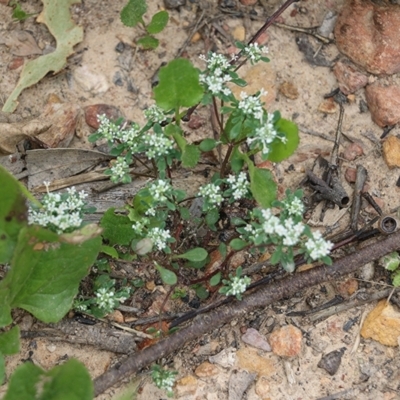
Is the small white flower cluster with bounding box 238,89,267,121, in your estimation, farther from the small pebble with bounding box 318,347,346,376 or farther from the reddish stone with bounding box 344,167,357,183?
the small pebble with bounding box 318,347,346,376

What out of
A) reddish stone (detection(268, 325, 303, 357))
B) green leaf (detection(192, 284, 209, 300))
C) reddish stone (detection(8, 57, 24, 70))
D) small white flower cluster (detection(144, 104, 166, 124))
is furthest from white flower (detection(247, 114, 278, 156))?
reddish stone (detection(8, 57, 24, 70))

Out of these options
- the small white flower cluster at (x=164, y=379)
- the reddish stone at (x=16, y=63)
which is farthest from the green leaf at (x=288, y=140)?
the reddish stone at (x=16, y=63)

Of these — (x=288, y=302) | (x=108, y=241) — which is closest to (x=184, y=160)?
(x=108, y=241)

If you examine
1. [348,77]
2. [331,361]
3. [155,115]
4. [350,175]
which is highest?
[155,115]

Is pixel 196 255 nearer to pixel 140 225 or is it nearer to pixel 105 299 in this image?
pixel 140 225

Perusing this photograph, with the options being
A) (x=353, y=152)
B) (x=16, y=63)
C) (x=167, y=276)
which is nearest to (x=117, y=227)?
(x=167, y=276)
